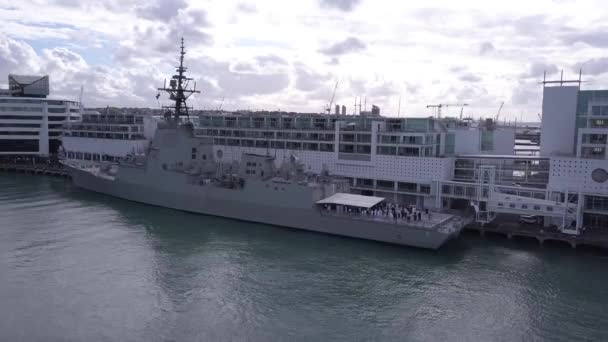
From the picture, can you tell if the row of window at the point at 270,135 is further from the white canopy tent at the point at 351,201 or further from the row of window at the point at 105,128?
the row of window at the point at 105,128

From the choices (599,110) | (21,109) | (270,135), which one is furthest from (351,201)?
(21,109)

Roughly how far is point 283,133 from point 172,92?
8.51m

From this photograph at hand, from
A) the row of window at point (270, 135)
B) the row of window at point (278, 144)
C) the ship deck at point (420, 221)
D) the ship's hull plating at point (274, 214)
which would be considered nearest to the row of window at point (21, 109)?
the ship's hull plating at point (274, 214)

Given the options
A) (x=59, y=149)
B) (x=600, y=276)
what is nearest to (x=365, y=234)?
(x=600, y=276)

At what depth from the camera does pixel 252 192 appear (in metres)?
27.2

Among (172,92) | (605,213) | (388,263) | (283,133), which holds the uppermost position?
(172,92)

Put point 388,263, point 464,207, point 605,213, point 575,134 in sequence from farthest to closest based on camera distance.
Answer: point 464,207 < point 575,134 < point 605,213 < point 388,263

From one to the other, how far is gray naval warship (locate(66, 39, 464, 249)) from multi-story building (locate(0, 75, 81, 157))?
1731cm

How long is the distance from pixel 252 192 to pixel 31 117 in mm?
34550

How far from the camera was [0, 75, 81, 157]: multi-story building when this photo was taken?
159 ft

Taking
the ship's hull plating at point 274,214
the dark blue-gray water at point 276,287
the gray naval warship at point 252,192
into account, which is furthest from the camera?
the gray naval warship at point 252,192

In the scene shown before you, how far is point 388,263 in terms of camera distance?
68.1 ft

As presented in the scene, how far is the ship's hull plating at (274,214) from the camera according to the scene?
890 inches

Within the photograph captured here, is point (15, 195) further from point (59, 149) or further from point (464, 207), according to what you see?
point (464, 207)
